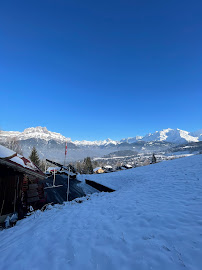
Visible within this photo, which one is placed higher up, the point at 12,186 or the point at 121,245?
the point at 12,186

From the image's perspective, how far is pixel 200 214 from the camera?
5348mm

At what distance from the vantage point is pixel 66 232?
5535 millimetres

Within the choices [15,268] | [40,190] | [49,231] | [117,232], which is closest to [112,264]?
[117,232]

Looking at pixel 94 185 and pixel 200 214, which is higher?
pixel 200 214

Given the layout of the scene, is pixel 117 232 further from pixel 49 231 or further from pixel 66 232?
pixel 49 231

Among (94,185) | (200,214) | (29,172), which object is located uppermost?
(29,172)

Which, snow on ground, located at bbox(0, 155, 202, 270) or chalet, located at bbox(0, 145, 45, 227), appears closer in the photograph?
snow on ground, located at bbox(0, 155, 202, 270)

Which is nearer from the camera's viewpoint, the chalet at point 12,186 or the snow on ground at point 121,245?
the snow on ground at point 121,245

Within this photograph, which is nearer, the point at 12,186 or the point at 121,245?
the point at 121,245

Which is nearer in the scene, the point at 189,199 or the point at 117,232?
the point at 117,232

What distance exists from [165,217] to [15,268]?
5.30 meters

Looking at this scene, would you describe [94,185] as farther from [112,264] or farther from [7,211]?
[112,264]

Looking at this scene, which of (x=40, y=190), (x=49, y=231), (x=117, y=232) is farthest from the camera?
(x=40, y=190)

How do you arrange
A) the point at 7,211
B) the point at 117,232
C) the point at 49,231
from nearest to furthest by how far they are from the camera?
the point at 117,232 < the point at 49,231 < the point at 7,211
